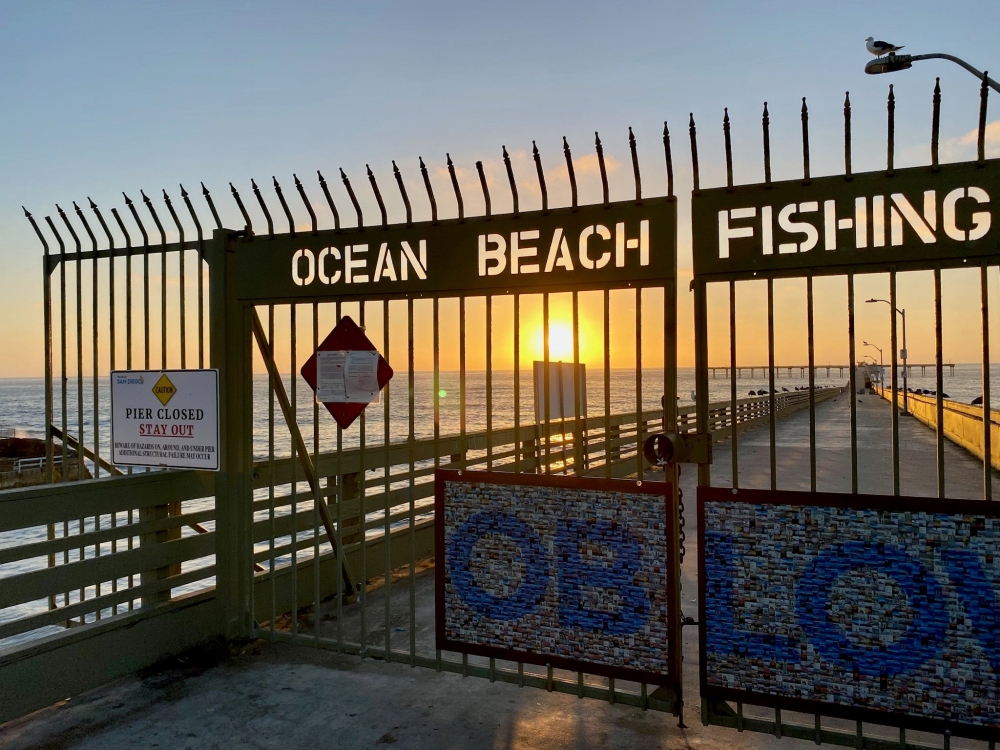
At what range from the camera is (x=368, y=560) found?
7.20 meters

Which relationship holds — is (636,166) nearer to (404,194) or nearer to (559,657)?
(404,194)

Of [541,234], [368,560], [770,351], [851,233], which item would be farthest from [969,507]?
[368,560]

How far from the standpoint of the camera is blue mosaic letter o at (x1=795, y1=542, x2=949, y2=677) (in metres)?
3.52

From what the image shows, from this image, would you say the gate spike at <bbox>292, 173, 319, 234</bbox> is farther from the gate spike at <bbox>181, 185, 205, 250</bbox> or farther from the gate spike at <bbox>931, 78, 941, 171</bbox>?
the gate spike at <bbox>931, 78, 941, 171</bbox>

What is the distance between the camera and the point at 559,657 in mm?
4301

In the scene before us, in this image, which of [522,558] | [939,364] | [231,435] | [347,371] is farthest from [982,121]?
[231,435]

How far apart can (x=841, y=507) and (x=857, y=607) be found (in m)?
0.51

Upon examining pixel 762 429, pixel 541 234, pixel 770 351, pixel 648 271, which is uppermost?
pixel 541 234

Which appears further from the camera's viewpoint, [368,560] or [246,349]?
[368,560]

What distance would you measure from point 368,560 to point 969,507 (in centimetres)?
534

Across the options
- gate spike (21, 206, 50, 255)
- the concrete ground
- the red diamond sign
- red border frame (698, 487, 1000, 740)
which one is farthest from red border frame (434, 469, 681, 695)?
gate spike (21, 206, 50, 255)

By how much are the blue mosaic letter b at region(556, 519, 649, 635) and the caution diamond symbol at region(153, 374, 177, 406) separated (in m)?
3.23

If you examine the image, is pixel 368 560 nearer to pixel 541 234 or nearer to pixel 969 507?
pixel 541 234

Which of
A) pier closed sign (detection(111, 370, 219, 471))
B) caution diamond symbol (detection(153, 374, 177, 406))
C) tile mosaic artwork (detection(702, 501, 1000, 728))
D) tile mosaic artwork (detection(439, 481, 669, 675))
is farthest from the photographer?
caution diamond symbol (detection(153, 374, 177, 406))
